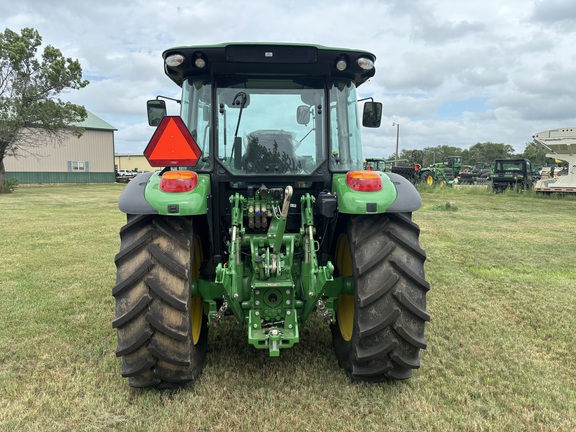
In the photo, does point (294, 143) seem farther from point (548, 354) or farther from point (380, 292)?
point (548, 354)

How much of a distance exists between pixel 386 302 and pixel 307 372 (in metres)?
0.83

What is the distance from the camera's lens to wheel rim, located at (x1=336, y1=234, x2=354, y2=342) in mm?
3572

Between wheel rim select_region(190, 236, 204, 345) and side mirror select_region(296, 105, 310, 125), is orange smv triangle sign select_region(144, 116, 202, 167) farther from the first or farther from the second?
side mirror select_region(296, 105, 310, 125)

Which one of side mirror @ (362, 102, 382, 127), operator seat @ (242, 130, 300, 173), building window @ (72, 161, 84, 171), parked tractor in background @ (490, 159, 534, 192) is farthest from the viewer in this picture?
building window @ (72, 161, 84, 171)

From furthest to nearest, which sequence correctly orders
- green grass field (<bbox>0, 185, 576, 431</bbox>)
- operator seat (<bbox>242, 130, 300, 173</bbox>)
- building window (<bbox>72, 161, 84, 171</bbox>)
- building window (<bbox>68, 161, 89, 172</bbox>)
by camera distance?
building window (<bbox>72, 161, 84, 171</bbox>), building window (<bbox>68, 161, 89, 172</bbox>), operator seat (<bbox>242, 130, 300, 173</bbox>), green grass field (<bbox>0, 185, 576, 431</bbox>)

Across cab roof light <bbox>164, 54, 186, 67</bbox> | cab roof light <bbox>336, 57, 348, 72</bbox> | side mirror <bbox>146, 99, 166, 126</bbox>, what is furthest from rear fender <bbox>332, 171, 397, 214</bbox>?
side mirror <bbox>146, 99, 166, 126</bbox>

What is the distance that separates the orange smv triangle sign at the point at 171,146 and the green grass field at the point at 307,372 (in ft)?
5.02

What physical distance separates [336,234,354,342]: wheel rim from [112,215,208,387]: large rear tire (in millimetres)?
1228

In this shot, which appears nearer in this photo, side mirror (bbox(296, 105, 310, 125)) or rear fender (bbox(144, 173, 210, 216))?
rear fender (bbox(144, 173, 210, 216))

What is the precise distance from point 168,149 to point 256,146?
32.3 inches

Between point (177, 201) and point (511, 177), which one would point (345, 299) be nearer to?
point (177, 201)

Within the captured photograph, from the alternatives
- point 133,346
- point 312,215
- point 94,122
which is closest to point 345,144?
point 312,215

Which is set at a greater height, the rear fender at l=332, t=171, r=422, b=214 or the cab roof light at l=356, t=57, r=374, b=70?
the cab roof light at l=356, t=57, r=374, b=70

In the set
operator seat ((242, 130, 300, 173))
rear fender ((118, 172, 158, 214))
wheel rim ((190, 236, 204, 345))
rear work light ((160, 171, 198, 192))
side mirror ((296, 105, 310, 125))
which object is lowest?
wheel rim ((190, 236, 204, 345))
